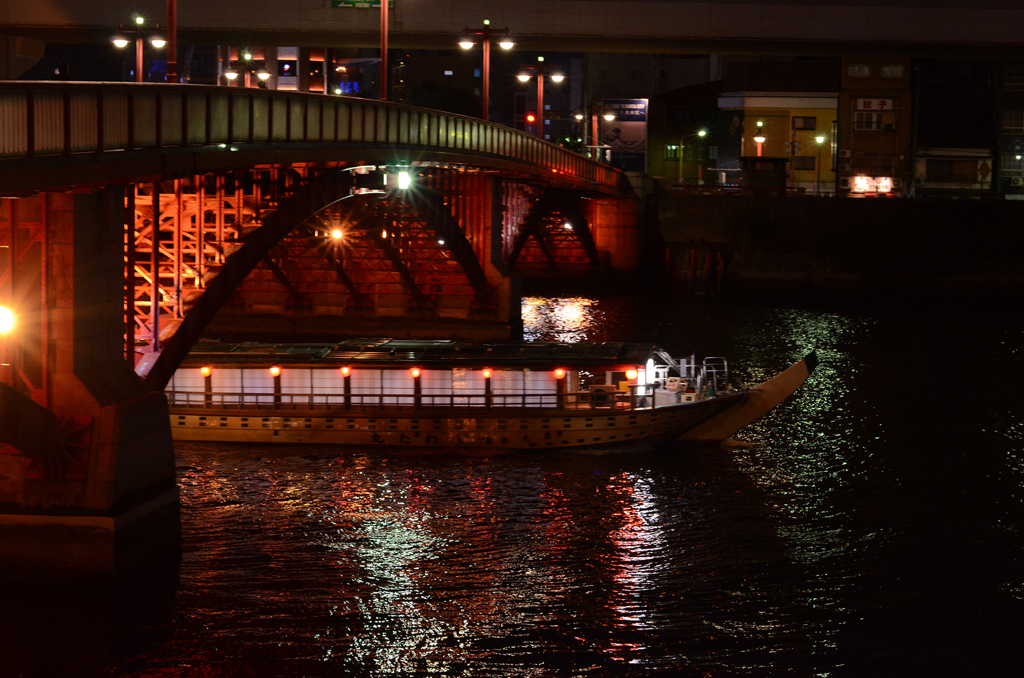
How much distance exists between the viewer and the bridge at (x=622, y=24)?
271 feet

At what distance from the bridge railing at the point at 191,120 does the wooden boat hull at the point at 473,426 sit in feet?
27.3

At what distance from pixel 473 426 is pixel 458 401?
5.29 ft

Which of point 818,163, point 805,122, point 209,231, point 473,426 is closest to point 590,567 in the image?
point 473,426

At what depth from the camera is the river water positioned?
74.2 ft

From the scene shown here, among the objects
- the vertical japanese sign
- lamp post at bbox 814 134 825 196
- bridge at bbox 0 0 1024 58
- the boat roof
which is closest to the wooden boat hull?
the boat roof

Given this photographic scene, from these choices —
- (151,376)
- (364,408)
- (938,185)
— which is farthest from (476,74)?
(151,376)

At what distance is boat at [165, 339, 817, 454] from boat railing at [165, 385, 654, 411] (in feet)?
0.14

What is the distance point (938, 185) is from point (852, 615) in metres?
80.7

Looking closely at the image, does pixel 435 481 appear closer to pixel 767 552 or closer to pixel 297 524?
pixel 297 524

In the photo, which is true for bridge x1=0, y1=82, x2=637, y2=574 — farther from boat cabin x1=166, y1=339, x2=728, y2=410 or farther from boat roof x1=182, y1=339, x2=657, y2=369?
boat cabin x1=166, y1=339, x2=728, y2=410

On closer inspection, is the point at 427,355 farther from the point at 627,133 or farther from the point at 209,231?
the point at 627,133

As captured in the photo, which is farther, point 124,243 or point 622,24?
point 622,24

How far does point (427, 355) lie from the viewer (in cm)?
A: 4091

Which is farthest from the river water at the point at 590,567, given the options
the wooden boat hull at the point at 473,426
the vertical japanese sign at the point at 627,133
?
the vertical japanese sign at the point at 627,133
